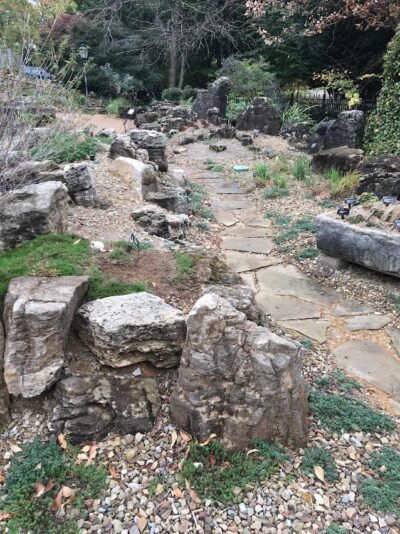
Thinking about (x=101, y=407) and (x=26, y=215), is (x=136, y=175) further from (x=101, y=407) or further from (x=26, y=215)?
(x=101, y=407)

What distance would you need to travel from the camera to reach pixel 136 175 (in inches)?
213

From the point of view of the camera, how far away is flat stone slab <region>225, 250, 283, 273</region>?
180 inches

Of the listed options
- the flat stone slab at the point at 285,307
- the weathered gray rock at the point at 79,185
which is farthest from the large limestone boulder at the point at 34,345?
the weathered gray rock at the point at 79,185

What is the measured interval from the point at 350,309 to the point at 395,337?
498mm

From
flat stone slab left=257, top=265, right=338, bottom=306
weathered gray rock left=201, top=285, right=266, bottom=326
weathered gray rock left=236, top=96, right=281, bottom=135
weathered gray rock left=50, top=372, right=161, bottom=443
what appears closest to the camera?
weathered gray rock left=50, top=372, right=161, bottom=443

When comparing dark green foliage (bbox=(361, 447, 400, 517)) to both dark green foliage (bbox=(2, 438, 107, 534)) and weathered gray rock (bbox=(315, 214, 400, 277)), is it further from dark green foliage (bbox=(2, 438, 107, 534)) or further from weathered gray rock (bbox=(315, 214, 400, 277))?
weathered gray rock (bbox=(315, 214, 400, 277))

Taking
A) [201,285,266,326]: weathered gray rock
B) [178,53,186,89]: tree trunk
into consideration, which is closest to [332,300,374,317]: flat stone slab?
[201,285,266,326]: weathered gray rock

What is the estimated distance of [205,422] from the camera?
7.43ft

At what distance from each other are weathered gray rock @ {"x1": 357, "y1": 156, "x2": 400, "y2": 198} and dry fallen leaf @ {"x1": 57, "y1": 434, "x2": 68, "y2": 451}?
14.3 feet

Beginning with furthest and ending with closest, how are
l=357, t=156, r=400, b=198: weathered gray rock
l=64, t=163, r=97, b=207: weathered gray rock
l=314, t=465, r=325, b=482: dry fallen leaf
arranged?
l=357, t=156, r=400, b=198: weathered gray rock < l=64, t=163, r=97, b=207: weathered gray rock < l=314, t=465, r=325, b=482: dry fallen leaf

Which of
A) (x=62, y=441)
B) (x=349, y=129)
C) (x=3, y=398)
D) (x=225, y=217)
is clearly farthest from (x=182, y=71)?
(x=62, y=441)

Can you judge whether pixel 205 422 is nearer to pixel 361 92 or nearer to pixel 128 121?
pixel 361 92

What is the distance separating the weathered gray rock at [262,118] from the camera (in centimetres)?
1188

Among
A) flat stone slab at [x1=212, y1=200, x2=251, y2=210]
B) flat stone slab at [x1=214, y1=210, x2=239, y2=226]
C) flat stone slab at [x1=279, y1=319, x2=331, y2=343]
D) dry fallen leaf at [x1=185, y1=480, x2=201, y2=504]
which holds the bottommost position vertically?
flat stone slab at [x1=212, y1=200, x2=251, y2=210]
